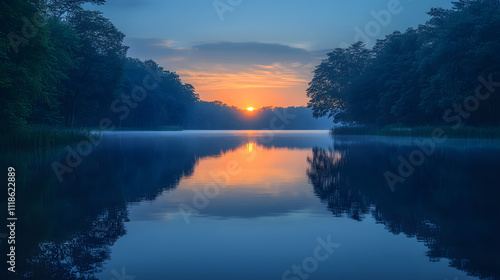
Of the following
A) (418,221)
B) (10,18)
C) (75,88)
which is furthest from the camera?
(75,88)

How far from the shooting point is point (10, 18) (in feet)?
82.9

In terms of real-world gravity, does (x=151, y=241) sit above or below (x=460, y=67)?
below

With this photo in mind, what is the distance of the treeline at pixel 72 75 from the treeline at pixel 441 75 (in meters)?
40.5

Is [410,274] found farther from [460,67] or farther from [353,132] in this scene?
[353,132]

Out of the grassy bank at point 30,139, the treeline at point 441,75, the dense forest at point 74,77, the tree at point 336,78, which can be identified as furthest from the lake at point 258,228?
the tree at point 336,78

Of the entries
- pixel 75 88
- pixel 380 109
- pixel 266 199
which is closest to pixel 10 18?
pixel 266 199

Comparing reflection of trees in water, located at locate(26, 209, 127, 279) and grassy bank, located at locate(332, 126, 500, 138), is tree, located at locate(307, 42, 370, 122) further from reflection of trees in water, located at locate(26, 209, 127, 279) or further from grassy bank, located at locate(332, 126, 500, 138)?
reflection of trees in water, located at locate(26, 209, 127, 279)

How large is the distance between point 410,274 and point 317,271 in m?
1.19

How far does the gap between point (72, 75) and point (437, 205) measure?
216 ft

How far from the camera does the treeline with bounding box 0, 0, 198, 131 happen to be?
1064 inches

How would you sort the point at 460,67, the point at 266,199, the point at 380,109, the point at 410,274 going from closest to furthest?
the point at 410,274
the point at 266,199
the point at 460,67
the point at 380,109

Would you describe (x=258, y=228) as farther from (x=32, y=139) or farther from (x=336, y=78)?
(x=336, y=78)

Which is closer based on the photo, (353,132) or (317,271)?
(317,271)

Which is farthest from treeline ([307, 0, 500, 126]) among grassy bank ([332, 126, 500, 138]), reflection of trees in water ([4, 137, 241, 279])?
reflection of trees in water ([4, 137, 241, 279])
